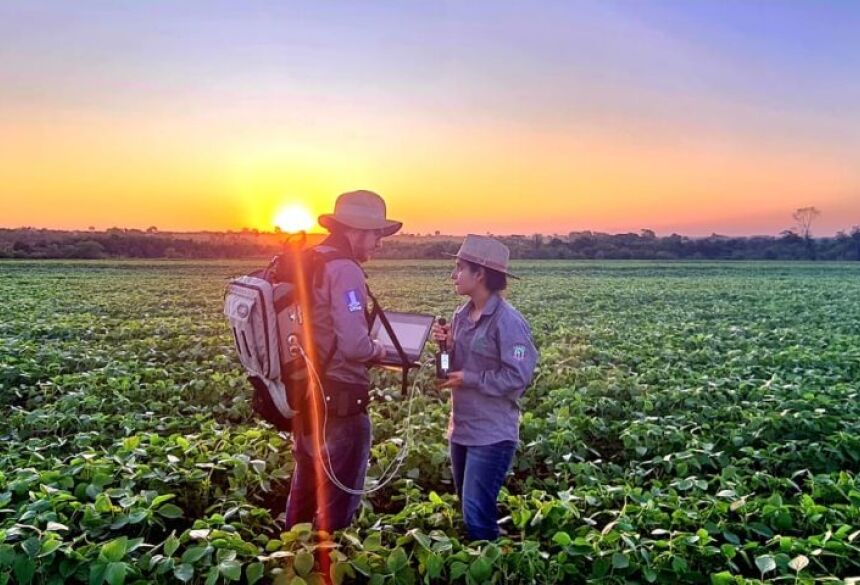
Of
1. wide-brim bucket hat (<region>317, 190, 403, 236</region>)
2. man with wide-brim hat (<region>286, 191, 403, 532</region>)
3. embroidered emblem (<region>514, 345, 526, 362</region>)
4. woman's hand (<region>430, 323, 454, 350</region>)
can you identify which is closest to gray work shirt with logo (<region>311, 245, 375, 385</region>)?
man with wide-brim hat (<region>286, 191, 403, 532</region>)

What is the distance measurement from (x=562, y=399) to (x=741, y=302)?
60.5 ft

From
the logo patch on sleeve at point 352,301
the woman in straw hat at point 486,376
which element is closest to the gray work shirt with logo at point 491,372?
the woman in straw hat at point 486,376

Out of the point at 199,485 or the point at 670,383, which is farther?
the point at 670,383

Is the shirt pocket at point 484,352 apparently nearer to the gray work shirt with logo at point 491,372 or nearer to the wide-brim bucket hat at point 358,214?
the gray work shirt with logo at point 491,372

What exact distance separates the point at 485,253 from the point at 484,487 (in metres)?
1.28

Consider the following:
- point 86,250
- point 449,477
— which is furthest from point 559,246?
point 449,477

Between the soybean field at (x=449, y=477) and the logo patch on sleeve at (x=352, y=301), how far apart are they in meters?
1.08

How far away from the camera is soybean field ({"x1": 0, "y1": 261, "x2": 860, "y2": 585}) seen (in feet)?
10.3

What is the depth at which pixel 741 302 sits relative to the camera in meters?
23.7

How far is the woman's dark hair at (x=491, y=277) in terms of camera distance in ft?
12.2

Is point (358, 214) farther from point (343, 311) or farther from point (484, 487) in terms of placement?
point (484, 487)

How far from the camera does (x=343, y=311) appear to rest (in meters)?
3.45

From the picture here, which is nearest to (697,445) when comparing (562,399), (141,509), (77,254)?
(562,399)

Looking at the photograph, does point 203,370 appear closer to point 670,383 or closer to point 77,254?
point 670,383
